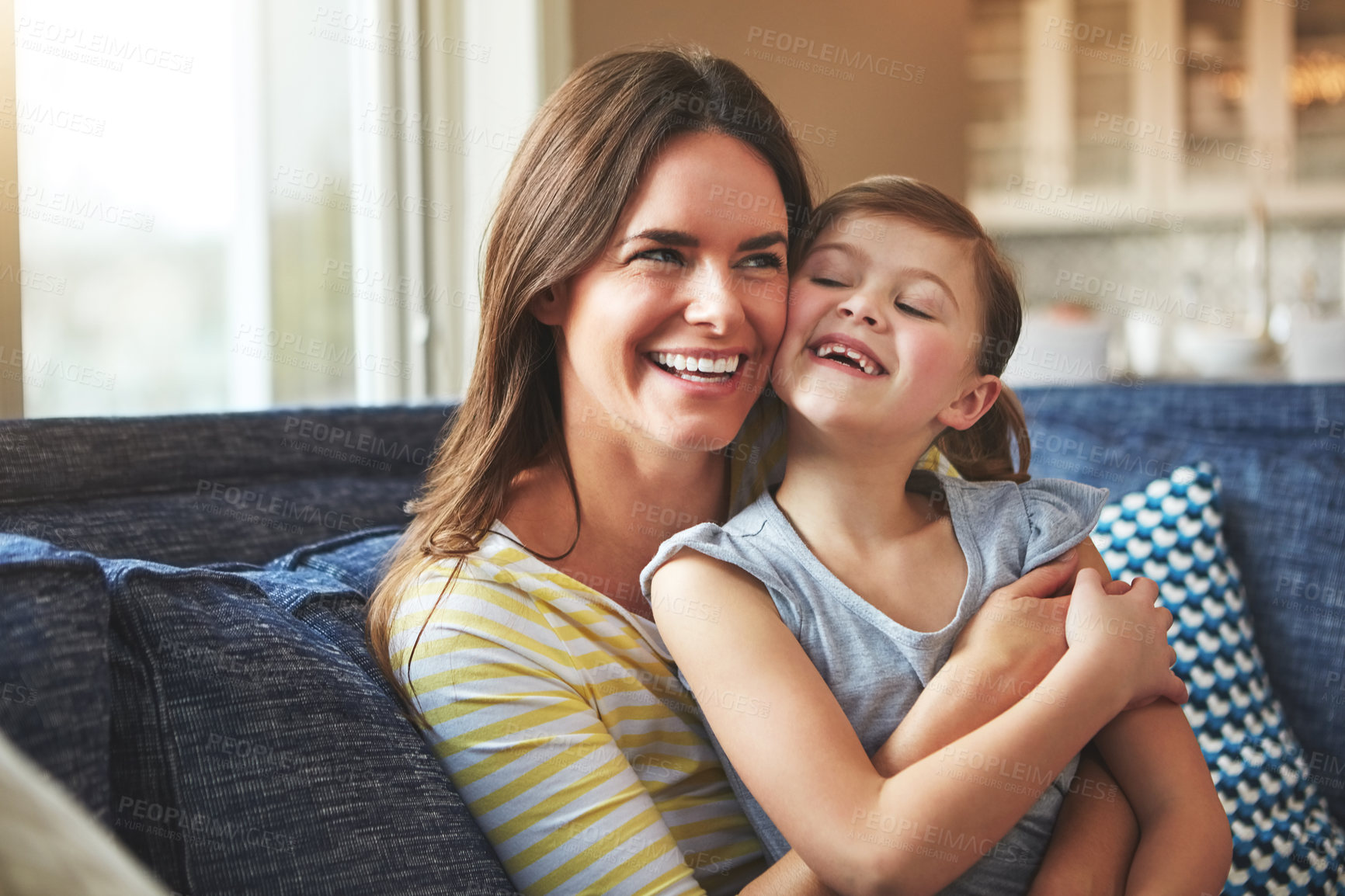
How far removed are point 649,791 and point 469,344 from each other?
169cm

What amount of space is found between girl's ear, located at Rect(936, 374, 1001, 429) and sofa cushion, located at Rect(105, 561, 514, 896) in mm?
583

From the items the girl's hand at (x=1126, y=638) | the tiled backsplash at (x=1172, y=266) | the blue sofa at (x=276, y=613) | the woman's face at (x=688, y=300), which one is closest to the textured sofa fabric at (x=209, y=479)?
the blue sofa at (x=276, y=613)

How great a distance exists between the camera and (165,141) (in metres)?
1.96

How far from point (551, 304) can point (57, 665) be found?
588 millimetres

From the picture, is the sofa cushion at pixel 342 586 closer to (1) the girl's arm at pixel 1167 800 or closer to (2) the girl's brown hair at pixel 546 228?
(2) the girl's brown hair at pixel 546 228

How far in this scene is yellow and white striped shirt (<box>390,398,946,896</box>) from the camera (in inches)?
37.0

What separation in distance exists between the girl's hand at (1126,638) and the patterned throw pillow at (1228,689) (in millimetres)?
391

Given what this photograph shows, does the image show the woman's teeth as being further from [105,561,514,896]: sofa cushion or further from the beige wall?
the beige wall

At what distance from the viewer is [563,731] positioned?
96 centimetres

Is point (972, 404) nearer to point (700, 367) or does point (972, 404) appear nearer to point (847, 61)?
point (700, 367)

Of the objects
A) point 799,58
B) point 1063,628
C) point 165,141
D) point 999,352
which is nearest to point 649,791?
point 1063,628

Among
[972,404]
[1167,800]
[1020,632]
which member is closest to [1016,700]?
[1020,632]

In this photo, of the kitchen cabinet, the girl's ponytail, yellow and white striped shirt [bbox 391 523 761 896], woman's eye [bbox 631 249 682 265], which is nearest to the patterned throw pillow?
the girl's ponytail

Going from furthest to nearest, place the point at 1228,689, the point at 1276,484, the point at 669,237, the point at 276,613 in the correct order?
the point at 1276,484 < the point at 1228,689 < the point at 669,237 < the point at 276,613
